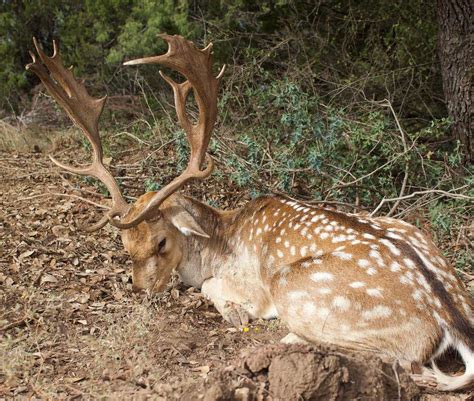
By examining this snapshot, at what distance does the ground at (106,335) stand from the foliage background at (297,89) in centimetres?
103

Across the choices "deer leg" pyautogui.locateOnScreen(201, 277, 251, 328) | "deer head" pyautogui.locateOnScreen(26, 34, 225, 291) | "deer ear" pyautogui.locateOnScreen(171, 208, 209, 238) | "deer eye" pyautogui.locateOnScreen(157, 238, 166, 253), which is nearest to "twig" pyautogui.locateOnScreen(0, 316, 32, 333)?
"deer head" pyautogui.locateOnScreen(26, 34, 225, 291)

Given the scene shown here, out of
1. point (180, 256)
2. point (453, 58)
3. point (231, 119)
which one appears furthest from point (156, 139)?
point (453, 58)

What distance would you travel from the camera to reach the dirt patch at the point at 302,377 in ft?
12.2

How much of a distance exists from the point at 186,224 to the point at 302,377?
238cm

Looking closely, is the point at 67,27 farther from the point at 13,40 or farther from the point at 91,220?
the point at 91,220

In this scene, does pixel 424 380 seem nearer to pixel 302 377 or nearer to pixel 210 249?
pixel 302 377

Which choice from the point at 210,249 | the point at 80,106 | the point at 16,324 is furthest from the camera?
the point at 210,249

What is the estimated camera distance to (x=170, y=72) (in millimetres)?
10109

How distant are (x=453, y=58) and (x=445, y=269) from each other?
351 centimetres

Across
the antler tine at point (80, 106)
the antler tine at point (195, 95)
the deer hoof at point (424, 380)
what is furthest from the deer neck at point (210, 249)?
the deer hoof at point (424, 380)

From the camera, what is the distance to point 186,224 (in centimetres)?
584

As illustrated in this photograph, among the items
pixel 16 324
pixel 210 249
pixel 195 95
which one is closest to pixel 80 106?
pixel 195 95

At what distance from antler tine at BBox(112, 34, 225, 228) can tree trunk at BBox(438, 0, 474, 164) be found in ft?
10.8

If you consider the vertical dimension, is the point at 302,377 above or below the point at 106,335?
above
